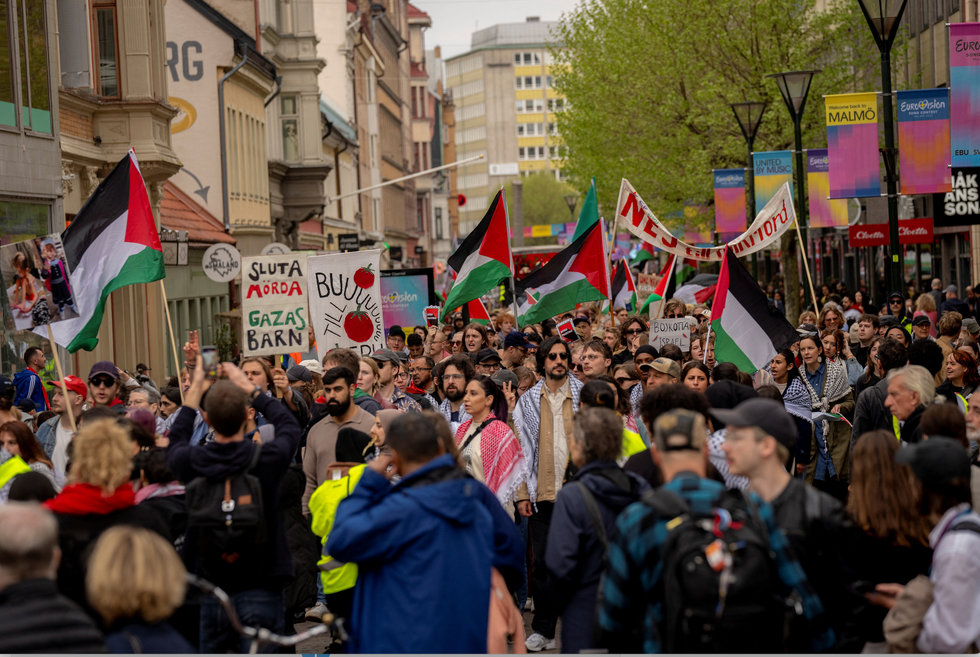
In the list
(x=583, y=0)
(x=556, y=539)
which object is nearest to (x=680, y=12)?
(x=583, y=0)

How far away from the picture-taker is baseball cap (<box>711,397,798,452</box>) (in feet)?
16.5

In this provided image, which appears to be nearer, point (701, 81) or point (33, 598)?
point (33, 598)

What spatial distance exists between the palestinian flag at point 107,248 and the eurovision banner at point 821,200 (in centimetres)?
1560

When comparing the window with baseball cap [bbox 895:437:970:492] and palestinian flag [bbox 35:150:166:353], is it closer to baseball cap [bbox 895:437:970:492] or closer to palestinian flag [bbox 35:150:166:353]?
palestinian flag [bbox 35:150:166:353]

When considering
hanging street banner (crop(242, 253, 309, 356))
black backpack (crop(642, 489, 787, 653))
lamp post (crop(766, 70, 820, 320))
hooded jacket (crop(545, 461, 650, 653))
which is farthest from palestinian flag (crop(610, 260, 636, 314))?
black backpack (crop(642, 489, 787, 653))

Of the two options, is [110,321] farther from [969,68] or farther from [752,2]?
[752,2]

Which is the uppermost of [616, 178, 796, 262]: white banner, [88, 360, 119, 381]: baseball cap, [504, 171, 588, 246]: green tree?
[504, 171, 588, 246]: green tree

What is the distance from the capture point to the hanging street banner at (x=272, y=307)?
44.5 ft

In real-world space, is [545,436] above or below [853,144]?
below

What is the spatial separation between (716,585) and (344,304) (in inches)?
385

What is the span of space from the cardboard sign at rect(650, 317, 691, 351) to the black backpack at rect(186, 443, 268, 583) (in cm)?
842

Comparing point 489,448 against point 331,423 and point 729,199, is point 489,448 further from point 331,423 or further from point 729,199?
point 729,199

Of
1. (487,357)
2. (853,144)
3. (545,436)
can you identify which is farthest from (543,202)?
(545,436)

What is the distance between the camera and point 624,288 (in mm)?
25062
